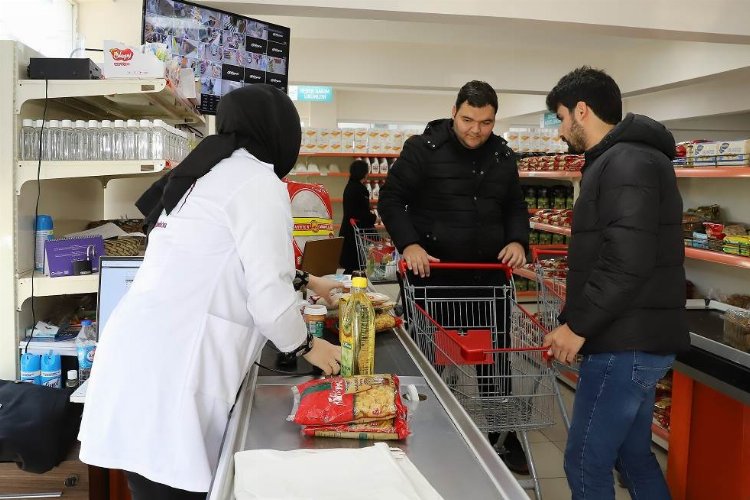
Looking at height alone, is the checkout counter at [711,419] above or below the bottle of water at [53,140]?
below

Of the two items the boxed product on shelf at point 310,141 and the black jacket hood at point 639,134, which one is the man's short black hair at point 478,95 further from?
the boxed product on shelf at point 310,141

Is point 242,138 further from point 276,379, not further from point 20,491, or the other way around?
point 20,491

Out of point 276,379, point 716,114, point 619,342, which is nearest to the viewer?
point 276,379

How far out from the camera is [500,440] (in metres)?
3.33

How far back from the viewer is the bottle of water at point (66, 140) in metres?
2.53

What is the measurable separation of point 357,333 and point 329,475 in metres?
0.56

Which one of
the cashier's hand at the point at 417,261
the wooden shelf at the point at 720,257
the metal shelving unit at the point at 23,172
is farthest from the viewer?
the wooden shelf at the point at 720,257

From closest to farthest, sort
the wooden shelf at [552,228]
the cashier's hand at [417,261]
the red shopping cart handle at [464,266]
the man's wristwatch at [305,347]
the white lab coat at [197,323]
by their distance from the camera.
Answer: the white lab coat at [197,323]
the man's wristwatch at [305,347]
the red shopping cart handle at [464,266]
the cashier's hand at [417,261]
the wooden shelf at [552,228]

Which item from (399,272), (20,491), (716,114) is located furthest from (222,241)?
(716,114)

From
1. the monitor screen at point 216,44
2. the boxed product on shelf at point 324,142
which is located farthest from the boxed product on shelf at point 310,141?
the monitor screen at point 216,44

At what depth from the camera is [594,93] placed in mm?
2227

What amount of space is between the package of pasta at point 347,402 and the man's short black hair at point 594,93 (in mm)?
1311

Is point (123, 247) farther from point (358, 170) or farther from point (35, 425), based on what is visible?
point (358, 170)

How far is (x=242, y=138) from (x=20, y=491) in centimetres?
171
